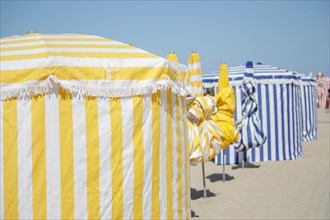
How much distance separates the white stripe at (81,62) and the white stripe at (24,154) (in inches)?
10.4

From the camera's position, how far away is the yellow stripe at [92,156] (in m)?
3.00

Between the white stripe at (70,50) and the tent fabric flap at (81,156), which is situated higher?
the white stripe at (70,50)

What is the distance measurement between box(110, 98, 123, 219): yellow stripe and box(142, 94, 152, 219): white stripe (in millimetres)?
221

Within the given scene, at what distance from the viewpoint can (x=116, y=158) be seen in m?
3.11

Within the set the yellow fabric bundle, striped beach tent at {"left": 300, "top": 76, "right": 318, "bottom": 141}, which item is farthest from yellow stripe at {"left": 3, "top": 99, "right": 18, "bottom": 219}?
striped beach tent at {"left": 300, "top": 76, "right": 318, "bottom": 141}

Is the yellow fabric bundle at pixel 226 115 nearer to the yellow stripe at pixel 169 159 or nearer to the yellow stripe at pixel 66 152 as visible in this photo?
the yellow stripe at pixel 169 159

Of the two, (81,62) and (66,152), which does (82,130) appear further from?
(81,62)

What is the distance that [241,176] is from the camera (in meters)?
8.74

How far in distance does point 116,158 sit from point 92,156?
0.64 feet

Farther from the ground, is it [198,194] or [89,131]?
[89,131]

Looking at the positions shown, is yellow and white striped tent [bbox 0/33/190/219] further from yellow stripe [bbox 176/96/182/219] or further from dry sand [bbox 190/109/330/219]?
dry sand [bbox 190/109/330/219]

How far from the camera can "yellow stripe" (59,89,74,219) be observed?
115 inches

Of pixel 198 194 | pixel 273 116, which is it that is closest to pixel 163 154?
pixel 198 194

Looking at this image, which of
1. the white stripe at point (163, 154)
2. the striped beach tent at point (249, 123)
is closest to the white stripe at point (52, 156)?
the white stripe at point (163, 154)
